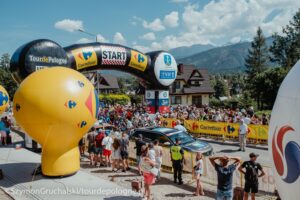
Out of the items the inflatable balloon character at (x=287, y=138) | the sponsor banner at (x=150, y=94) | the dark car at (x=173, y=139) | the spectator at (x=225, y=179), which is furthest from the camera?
the sponsor banner at (x=150, y=94)

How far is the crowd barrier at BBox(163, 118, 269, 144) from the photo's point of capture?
18.1 metres

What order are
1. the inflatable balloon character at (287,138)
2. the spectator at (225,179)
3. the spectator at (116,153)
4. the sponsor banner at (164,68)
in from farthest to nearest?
the sponsor banner at (164,68), the spectator at (116,153), the spectator at (225,179), the inflatable balloon character at (287,138)

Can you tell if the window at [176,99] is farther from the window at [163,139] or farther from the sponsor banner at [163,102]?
the window at [163,139]

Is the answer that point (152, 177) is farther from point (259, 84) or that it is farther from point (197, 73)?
point (197, 73)

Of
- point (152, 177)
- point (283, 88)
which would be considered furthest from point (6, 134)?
point (283, 88)

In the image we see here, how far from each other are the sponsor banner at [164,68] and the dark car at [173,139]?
6.67 metres

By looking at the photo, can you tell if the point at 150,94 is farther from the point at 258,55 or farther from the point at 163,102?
the point at 258,55

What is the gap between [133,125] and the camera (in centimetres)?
2242

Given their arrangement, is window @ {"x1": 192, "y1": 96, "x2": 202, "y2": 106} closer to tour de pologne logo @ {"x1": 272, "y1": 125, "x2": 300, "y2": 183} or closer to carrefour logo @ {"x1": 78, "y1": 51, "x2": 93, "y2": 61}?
carrefour logo @ {"x1": 78, "y1": 51, "x2": 93, "y2": 61}

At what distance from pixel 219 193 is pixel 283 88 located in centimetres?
382

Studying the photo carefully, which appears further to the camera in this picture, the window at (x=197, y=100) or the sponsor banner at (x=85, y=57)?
the window at (x=197, y=100)

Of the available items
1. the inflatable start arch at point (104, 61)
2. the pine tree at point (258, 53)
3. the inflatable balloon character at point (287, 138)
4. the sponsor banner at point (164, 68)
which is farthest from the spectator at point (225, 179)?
the pine tree at point (258, 53)

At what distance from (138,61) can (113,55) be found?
6.52 feet

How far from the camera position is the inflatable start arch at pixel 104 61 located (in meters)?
13.8
